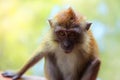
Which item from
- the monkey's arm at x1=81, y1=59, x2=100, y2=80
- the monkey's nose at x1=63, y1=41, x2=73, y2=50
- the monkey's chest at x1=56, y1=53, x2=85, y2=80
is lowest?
the monkey's arm at x1=81, y1=59, x2=100, y2=80

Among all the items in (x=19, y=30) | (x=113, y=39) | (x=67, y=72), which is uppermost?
(x=19, y=30)

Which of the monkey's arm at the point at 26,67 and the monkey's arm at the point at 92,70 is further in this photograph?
the monkey's arm at the point at 26,67

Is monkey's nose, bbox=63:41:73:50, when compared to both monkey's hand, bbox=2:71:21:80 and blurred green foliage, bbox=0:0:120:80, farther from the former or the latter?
blurred green foliage, bbox=0:0:120:80

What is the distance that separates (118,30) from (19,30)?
0.74 m

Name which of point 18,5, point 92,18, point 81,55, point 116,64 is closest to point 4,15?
point 18,5

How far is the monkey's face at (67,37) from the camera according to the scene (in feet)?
9.40

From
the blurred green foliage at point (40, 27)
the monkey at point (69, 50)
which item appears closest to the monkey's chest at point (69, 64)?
the monkey at point (69, 50)

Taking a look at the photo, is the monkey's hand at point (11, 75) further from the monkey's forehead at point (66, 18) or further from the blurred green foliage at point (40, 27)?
the blurred green foliage at point (40, 27)

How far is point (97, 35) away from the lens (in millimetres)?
3980

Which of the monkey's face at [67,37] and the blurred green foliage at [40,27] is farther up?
the blurred green foliage at [40,27]

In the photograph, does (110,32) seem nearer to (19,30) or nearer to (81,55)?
(19,30)

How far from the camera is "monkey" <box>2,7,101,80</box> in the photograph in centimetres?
288

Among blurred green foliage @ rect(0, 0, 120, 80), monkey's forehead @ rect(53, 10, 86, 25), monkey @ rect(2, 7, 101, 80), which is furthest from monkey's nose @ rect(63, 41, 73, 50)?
blurred green foliage @ rect(0, 0, 120, 80)

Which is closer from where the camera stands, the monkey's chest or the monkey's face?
the monkey's face
